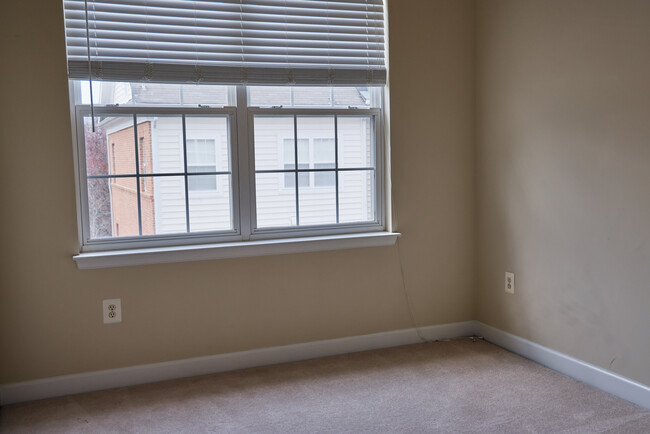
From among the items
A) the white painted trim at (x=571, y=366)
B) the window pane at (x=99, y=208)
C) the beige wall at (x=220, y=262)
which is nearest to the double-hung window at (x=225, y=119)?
the window pane at (x=99, y=208)

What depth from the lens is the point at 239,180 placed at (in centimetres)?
316

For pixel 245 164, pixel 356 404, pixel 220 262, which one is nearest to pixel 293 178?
pixel 245 164

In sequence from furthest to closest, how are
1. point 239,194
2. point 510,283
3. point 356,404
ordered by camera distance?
point 510,283, point 239,194, point 356,404

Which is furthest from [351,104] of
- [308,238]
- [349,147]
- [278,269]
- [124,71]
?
[124,71]

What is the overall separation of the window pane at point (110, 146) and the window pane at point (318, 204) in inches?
36.9

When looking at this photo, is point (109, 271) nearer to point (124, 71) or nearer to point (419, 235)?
point (124, 71)

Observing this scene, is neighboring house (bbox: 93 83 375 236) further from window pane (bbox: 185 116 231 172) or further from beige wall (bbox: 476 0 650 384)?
beige wall (bbox: 476 0 650 384)

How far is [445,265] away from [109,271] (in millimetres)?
1955

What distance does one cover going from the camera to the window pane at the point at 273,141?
3211 mm

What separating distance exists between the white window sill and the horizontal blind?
2.82ft

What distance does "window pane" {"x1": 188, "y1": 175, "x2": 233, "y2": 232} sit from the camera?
3113 millimetres

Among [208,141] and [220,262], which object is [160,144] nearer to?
[208,141]

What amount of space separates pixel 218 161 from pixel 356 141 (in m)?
0.83

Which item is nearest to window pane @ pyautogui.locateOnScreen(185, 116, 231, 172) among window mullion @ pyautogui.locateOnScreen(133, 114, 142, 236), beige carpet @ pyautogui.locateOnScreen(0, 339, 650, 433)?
window mullion @ pyautogui.locateOnScreen(133, 114, 142, 236)
